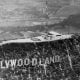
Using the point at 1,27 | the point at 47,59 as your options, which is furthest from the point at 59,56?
the point at 1,27

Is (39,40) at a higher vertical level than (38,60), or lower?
higher

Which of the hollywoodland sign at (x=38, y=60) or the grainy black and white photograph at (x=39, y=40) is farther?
the grainy black and white photograph at (x=39, y=40)

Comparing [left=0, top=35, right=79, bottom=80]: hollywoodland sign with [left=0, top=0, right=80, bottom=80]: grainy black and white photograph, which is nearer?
[left=0, top=35, right=79, bottom=80]: hollywoodland sign

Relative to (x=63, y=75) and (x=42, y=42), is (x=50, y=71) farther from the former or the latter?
(x=42, y=42)

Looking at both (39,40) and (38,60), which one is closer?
(38,60)
